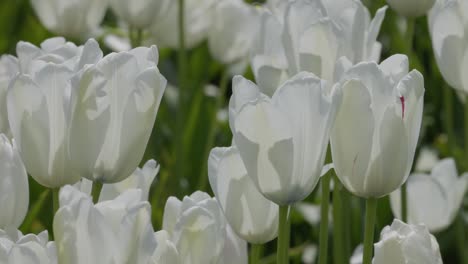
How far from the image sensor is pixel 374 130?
114 centimetres

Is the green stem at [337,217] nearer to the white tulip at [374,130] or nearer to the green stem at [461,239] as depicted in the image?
the white tulip at [374,130]

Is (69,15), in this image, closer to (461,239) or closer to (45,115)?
(461,239)

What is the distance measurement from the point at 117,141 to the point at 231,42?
130 centimetres

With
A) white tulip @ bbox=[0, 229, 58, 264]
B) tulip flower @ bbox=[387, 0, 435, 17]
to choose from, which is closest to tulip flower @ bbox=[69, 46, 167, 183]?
white tulip @ bbox=[0, 229, 58, 264]

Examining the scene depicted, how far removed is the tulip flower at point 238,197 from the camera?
117 centimetres

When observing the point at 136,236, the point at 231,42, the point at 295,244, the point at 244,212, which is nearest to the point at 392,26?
the point at 231,42

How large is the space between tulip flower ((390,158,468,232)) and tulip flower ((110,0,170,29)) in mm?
512

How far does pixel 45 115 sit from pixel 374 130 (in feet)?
1.05

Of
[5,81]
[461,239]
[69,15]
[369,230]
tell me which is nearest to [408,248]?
[369,230]

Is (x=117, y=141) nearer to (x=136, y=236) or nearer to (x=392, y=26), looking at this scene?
(x=136, y=236)

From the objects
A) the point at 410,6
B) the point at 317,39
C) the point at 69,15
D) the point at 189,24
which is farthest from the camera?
the point at 189,24

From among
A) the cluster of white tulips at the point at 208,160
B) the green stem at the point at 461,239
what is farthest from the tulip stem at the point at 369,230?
the green stem at the point at 461,239

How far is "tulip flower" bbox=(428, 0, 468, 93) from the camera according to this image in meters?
1.49

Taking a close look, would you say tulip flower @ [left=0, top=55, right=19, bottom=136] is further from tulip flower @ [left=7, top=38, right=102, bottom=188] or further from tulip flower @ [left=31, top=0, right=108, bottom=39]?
tulip flower @ [left=31, top=0, right=108, bottom=39]
